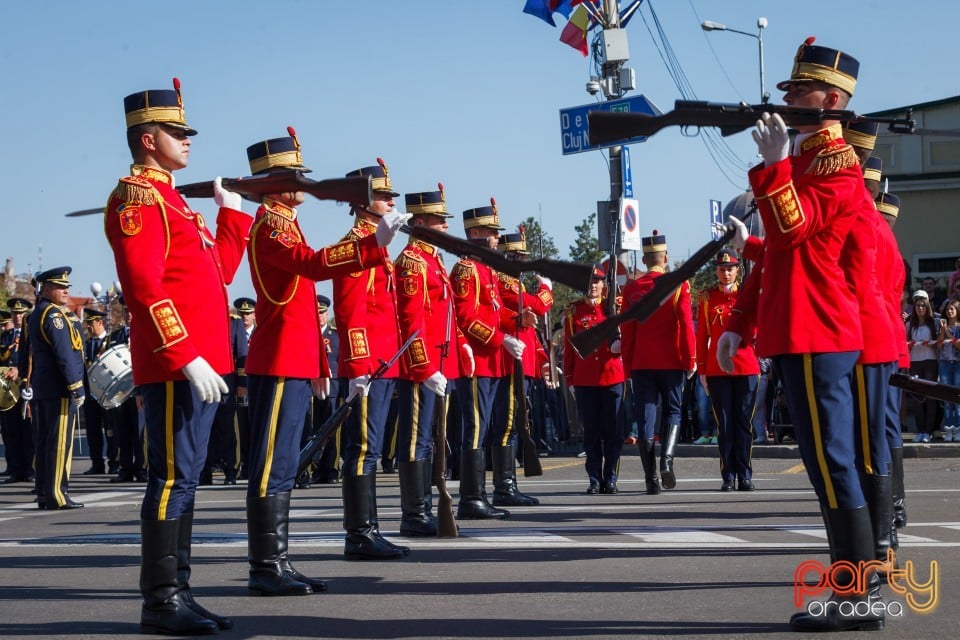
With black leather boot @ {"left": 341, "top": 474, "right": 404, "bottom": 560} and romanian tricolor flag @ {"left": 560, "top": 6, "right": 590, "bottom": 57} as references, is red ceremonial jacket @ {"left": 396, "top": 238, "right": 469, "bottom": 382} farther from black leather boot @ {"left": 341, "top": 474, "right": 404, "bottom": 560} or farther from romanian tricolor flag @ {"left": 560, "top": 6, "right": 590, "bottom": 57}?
romanian tricolor flag @ {"left": 560, "top": 6, "right": 590, "bottom": 57}

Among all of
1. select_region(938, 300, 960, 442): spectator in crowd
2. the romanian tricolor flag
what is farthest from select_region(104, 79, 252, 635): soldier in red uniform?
the romanian tricolor flag

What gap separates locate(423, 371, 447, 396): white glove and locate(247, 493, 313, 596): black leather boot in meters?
2.22

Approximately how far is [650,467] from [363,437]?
16.0ft

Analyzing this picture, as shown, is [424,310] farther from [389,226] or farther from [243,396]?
[243,396]

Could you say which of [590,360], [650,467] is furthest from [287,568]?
[590,360]

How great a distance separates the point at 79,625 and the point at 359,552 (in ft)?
7.50

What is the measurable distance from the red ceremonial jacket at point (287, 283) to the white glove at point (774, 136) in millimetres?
2086

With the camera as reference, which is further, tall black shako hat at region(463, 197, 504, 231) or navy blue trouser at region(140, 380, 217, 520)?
tall black shako hat at region(463, 197, 504, 231)

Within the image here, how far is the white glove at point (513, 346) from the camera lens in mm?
10812

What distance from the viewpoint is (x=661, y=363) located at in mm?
12789

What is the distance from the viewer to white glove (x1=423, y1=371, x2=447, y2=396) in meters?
9.10

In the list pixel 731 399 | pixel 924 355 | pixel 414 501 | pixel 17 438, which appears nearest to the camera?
pixel 414 501

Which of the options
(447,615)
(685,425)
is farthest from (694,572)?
(685,425)

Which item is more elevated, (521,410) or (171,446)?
(521,410)
